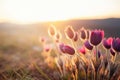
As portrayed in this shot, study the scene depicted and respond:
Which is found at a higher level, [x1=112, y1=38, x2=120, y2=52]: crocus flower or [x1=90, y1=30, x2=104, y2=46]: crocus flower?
[x1=90, y1=30, x2=104, y2=46]: crocus flower

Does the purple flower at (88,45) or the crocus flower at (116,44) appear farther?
the purple flower at (88,45)

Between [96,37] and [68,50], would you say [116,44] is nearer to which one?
[96,37]

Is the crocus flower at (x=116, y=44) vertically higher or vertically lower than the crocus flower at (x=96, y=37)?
lower

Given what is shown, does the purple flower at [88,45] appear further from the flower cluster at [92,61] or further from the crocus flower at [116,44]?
the crocus flower at [116,44]

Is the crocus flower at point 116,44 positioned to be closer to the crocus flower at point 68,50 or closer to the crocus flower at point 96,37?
the crocus flower at point 96,37

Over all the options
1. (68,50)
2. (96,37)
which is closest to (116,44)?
(96,37)

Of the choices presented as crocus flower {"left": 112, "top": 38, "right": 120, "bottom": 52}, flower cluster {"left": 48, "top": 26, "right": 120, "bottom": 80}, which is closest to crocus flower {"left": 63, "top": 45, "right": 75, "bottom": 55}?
flower cluster {"left": 48, "top": 26, "right": 120, "bottom": 80}

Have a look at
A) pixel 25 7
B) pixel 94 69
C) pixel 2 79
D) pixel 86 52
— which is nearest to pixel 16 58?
pixel 25 7

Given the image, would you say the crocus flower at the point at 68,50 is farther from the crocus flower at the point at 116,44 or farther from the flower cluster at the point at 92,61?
the crocus flower at the point at 116,44

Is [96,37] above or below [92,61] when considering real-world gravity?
→ above

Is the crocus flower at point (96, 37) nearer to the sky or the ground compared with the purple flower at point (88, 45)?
nearer to the sky

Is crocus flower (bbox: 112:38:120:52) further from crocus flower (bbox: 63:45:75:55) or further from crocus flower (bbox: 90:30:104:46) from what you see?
crocus flower (bbox: 63:45:75:55)

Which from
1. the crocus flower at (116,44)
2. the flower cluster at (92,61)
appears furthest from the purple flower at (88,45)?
the crocus flower at (116,44)

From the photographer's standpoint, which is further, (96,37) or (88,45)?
(88,45)
